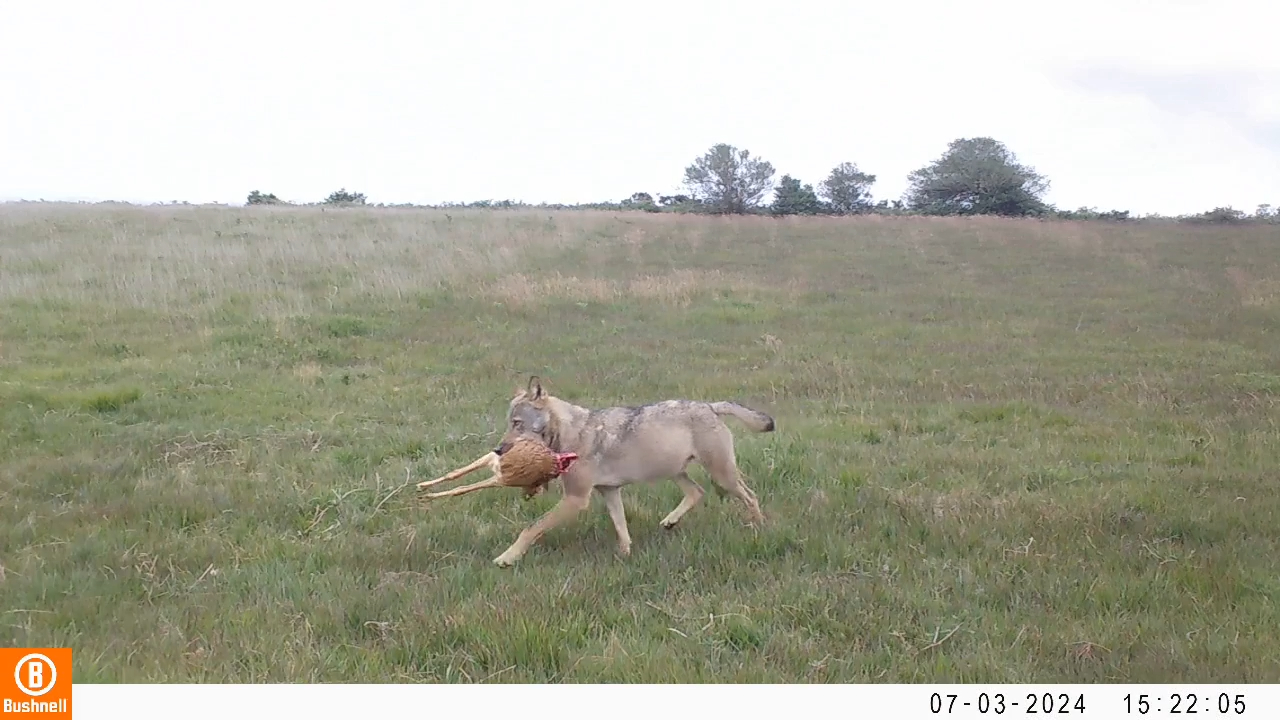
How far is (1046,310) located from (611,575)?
600 inches

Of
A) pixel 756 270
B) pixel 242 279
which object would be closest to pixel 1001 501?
pixel 242 279

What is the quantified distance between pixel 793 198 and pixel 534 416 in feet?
191

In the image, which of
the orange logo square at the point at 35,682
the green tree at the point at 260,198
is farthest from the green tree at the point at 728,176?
the orange logo square at the point at 35,682

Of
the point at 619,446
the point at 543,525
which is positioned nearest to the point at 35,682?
the point at 543,525

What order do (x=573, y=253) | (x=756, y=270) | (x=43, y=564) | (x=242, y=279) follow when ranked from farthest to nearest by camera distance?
(x=573, y=253) → (x=756, y=270) → (x=242, y=279) → (x=43, y=564)

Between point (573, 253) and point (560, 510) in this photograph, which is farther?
point (573, 253)

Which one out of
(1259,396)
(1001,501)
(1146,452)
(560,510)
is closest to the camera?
(560,510)

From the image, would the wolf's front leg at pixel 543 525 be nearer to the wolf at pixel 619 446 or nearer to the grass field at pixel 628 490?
the wolf at pixel 619 446

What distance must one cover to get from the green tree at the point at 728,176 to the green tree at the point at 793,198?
276cm

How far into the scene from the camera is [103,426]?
8.66m

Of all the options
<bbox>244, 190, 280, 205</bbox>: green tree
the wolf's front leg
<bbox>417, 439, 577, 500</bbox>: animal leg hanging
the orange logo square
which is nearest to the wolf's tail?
the wolf's front leg

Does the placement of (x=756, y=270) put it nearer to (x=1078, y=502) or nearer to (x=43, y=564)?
(x=1078, y=502)

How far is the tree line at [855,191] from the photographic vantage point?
57562 millimetres

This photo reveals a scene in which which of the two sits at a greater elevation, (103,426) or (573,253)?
(573,253)
